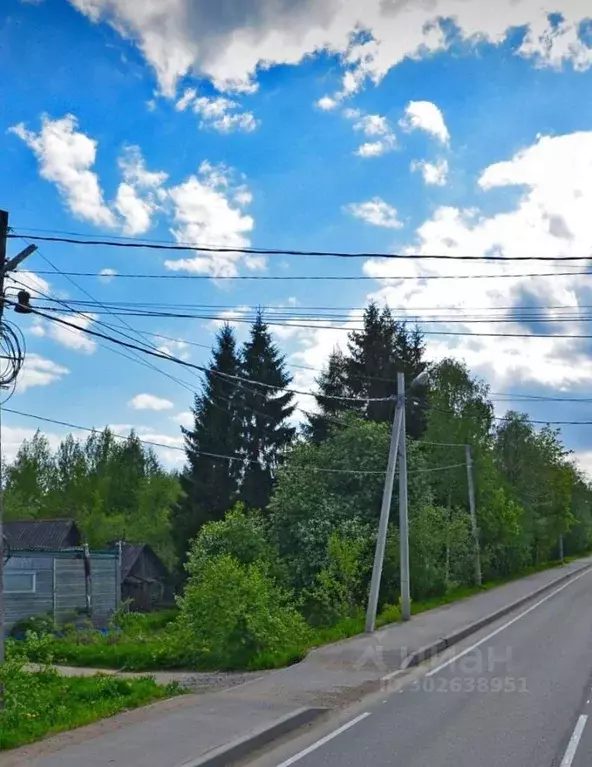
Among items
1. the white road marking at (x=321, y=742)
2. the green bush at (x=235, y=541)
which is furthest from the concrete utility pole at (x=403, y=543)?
the white road marking at (x=321, y=742)

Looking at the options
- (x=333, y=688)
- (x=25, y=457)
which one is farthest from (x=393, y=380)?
(x=25, y=457)

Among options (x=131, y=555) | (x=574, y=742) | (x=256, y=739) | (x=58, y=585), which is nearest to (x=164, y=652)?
(x=256, y=739)

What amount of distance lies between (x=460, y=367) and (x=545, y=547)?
24.5 meters

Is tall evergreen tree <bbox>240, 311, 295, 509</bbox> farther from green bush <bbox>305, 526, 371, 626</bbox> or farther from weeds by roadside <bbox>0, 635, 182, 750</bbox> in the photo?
weeds by roadside <bbox>0, 635, 182, 750</bbox>

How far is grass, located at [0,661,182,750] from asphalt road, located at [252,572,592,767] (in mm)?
2541

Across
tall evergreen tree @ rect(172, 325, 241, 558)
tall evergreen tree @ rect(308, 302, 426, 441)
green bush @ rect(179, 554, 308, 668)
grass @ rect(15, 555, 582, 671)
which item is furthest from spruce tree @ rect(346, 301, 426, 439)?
green bush @ rect(179, 554, 308, 668)

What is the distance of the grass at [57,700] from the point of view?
8.66 meters

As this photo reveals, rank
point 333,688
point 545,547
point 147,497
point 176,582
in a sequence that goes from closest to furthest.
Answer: point 333,688
point 176,582
point 545,547
point 147,497

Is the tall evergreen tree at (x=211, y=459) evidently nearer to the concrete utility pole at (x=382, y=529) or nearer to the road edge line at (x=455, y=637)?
the road edge line at (x=455, y=637)

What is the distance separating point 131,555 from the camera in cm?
5025

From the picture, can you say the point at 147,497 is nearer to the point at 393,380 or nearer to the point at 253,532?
the point at 393,380

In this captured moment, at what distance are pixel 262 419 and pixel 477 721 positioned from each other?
36.0 meters

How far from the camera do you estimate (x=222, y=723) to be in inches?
361

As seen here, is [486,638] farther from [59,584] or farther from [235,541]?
Result: [59,584]
